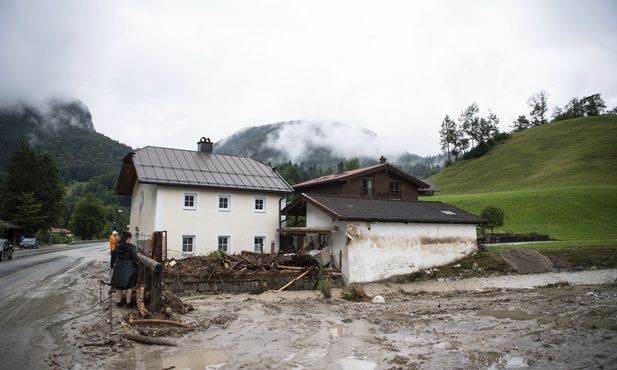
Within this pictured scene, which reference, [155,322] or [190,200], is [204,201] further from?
[155,322]

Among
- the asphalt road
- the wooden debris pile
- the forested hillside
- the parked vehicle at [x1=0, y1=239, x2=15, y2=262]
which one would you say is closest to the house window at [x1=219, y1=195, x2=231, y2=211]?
the wooden debris pile

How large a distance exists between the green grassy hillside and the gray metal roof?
24.8m

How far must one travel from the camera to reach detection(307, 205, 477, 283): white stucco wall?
17.2 metres

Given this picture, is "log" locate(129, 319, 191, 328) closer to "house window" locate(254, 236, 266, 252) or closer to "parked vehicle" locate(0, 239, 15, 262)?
"house window" locate(254, 236, 266, 252)

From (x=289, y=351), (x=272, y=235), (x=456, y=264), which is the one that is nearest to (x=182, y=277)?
(x=289, y=351)

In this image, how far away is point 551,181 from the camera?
57969 millimetres

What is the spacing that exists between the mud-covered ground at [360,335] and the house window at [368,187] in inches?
716

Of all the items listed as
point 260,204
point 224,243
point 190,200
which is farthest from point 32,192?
point 260,204

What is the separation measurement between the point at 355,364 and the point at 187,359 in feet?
9.74

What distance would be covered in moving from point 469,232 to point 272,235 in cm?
1227

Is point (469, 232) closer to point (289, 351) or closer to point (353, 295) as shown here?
point (353, 295)

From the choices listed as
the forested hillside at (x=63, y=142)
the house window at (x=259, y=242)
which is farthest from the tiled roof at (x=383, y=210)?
the forested hillside at (x=63, y=142)

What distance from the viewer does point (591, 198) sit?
142ft

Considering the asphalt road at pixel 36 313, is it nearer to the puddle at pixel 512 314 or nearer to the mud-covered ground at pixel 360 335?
the mud-covered ground at pixel 360 335
